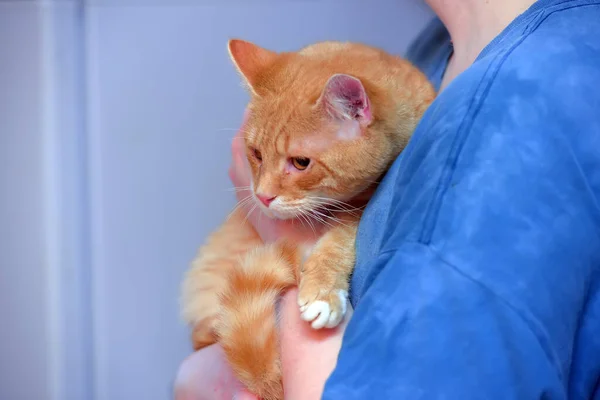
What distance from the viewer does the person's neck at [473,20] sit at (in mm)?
1033

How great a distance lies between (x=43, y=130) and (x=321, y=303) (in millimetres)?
1060

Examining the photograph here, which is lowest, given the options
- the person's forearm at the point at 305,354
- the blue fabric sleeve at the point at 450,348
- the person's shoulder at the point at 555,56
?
the person's forearm at the point at 305,354

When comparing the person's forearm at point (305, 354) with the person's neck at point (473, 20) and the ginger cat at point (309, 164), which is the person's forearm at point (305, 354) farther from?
the person's neck at point (473, 20)

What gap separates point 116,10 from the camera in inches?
64.6

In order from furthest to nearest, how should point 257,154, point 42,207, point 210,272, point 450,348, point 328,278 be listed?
point 42,207 < point 210,272 < point 257,154 < point 328,278 < point 450,348

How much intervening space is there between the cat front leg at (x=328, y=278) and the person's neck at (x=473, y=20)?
1.35 feet

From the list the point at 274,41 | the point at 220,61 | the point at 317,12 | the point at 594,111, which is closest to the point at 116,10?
the point at 220,61

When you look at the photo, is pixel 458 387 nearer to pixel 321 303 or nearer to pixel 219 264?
pixel 321 303

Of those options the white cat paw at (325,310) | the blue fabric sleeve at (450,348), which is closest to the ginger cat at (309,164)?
the white cat paw at (325,310)

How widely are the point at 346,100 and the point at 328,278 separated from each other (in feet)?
1.02

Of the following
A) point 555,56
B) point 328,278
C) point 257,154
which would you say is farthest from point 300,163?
point 555,56

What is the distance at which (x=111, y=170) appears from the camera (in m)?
1.73

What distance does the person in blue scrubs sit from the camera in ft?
2.07

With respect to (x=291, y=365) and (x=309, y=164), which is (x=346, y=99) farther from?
(x=291, y=365)
